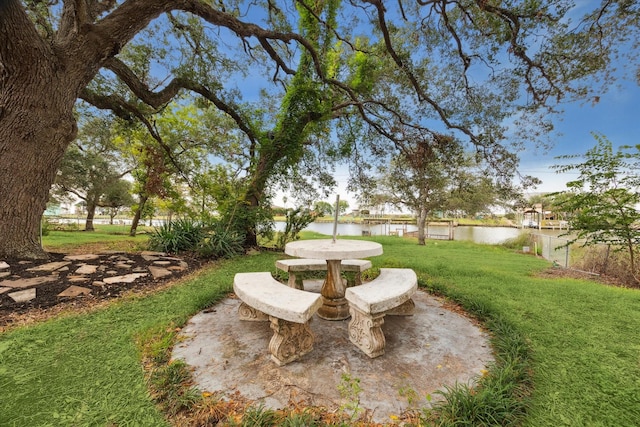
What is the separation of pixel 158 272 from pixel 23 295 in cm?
148

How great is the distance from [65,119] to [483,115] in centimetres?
846

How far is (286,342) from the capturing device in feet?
6.48

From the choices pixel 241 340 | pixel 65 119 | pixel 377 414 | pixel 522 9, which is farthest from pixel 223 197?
pixel 522 9

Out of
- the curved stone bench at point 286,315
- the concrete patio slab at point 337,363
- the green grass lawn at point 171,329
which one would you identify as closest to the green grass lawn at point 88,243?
the green grass lawn at point 171,329

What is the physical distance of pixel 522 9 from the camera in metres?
4.60

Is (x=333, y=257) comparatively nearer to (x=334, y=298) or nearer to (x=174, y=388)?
(x=334, y=298)

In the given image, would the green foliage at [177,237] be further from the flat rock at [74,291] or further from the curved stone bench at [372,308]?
the curved stone bench at [372,308]

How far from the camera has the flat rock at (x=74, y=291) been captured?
120 inches

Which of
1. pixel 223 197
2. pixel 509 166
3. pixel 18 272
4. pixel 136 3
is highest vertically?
pixel 136 3

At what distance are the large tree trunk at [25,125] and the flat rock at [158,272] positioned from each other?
5.37 feet

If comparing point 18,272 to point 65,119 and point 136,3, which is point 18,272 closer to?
point 65,119

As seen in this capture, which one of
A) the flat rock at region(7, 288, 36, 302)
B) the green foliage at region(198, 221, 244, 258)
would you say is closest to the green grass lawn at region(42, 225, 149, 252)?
the green foliage at region(198, 221, 244, 258)

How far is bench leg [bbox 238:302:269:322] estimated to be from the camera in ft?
8.70

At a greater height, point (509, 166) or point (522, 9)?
point (522, 9)
